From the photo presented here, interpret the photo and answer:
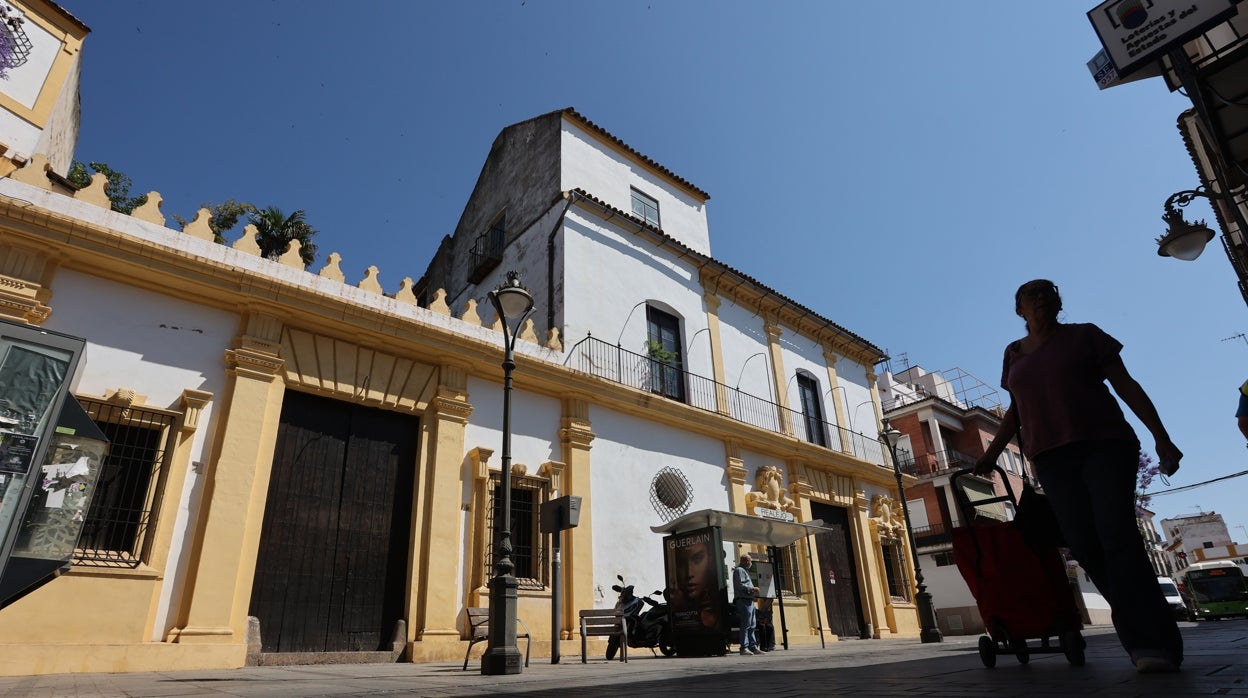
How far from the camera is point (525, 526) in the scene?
35.3ft

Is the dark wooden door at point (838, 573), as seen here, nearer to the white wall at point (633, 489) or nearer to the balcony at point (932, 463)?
the white wall at point (633, 489)

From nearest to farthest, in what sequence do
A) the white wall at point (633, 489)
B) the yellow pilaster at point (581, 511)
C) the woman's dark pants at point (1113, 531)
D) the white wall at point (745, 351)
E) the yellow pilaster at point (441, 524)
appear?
the woman's dark pants at point (1113, 531), the yellow pilaster at point (441, 524), the yellow pilaster at point (581, 511), the white wall at point (633, 489), the white wall at point (745, 351)

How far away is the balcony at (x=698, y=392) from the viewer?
Answer: 13.2 meters

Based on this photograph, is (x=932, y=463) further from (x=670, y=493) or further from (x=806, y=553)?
(x=670, y=493)

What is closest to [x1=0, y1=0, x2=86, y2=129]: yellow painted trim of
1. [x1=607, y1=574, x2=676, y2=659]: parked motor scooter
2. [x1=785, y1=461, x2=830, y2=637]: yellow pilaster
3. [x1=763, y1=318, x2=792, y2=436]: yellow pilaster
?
[x1=607, y1=574, x2=676, y2=659]: parked motor scooter

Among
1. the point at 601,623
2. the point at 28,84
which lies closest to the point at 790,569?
the point at 601,623

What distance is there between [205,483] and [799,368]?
1432cm

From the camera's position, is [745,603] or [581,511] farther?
[581,511]

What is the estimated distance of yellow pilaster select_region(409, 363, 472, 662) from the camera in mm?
9047

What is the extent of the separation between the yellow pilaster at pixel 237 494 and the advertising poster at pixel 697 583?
5.78 m

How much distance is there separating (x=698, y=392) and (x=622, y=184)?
5.90 m

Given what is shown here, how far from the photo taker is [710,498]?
13.7m

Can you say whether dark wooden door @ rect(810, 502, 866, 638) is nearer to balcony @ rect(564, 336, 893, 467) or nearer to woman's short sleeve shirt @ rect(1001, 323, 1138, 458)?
balcony @ rect(564, 336, 893, 467)

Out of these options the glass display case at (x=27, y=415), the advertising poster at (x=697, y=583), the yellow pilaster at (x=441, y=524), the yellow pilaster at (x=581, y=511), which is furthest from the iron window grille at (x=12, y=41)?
the advertising poster at (x=697, y=583)
